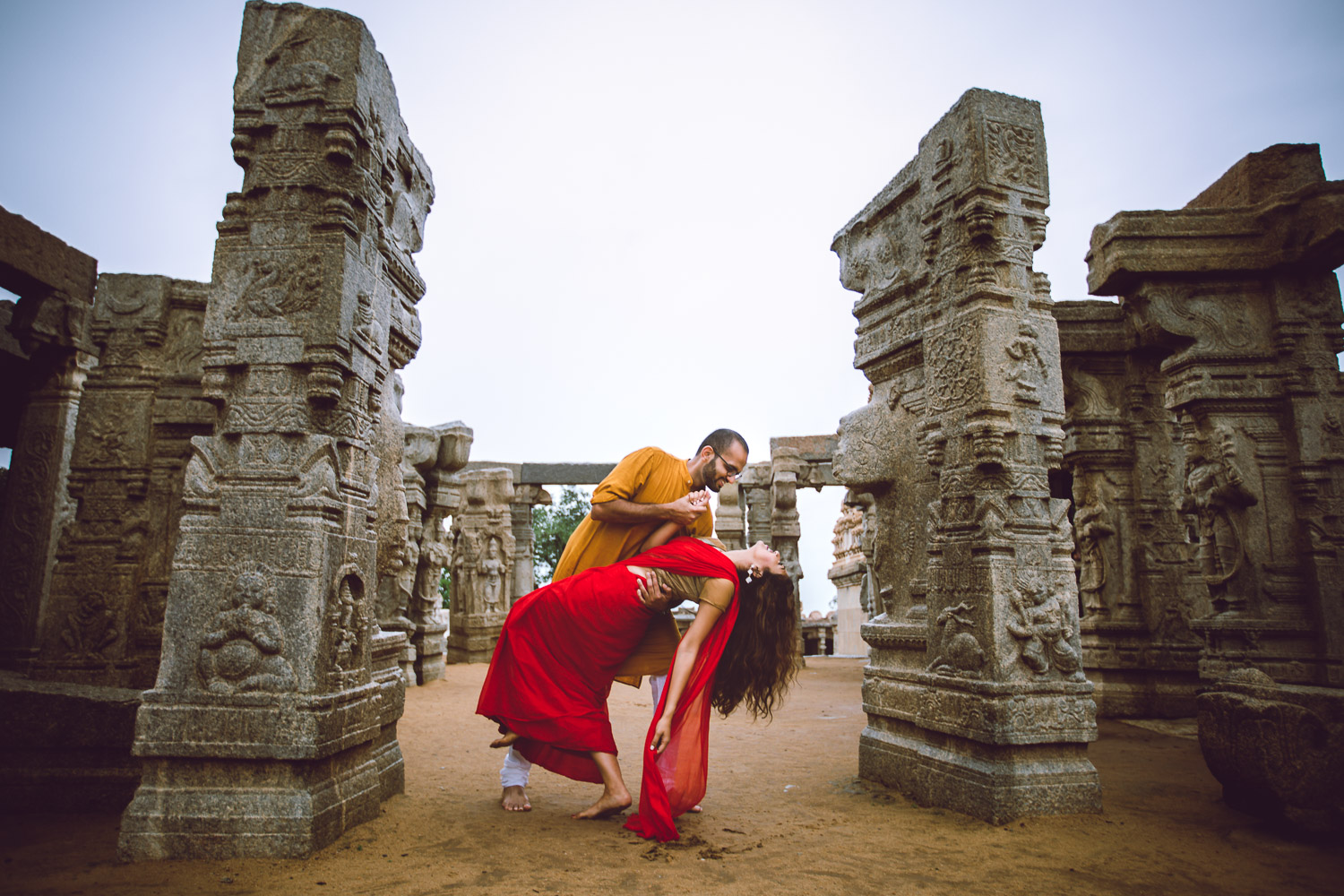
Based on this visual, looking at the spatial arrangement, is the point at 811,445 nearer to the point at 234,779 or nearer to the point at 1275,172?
the point at 1275,172

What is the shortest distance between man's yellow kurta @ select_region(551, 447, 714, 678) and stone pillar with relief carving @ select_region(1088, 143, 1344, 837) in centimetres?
454

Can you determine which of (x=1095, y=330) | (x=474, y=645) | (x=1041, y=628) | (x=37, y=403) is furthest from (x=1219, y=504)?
→ (x=474, y=645)

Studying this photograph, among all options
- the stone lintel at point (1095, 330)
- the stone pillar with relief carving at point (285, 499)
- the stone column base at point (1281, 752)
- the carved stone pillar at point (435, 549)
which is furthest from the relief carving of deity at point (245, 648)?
the stone lintel at point (1095, 330)

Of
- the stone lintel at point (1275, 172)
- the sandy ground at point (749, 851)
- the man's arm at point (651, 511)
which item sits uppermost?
the stone lintel at point (1275, 172)

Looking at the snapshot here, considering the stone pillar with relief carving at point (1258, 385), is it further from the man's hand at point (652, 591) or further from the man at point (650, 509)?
the man's hand at point (652, 591)

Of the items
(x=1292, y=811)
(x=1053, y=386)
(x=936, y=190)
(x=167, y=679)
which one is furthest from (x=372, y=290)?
(x=1292, y=811)

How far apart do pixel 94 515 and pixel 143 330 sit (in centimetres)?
143

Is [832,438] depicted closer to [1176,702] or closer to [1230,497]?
[1176,702]

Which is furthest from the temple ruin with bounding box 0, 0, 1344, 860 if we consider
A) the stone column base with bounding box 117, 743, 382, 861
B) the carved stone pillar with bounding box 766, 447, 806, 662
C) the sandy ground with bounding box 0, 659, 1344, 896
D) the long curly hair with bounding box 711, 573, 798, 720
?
the carved stone pillar with bounding box 766, 447, 806, 662

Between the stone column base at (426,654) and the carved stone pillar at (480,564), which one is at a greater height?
the carved stone pillar at (480,564)

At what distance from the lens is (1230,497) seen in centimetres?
610

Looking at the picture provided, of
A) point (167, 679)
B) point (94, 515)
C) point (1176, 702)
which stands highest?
point (94, 515)

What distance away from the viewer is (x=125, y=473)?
5.69m

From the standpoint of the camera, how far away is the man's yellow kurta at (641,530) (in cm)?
389
